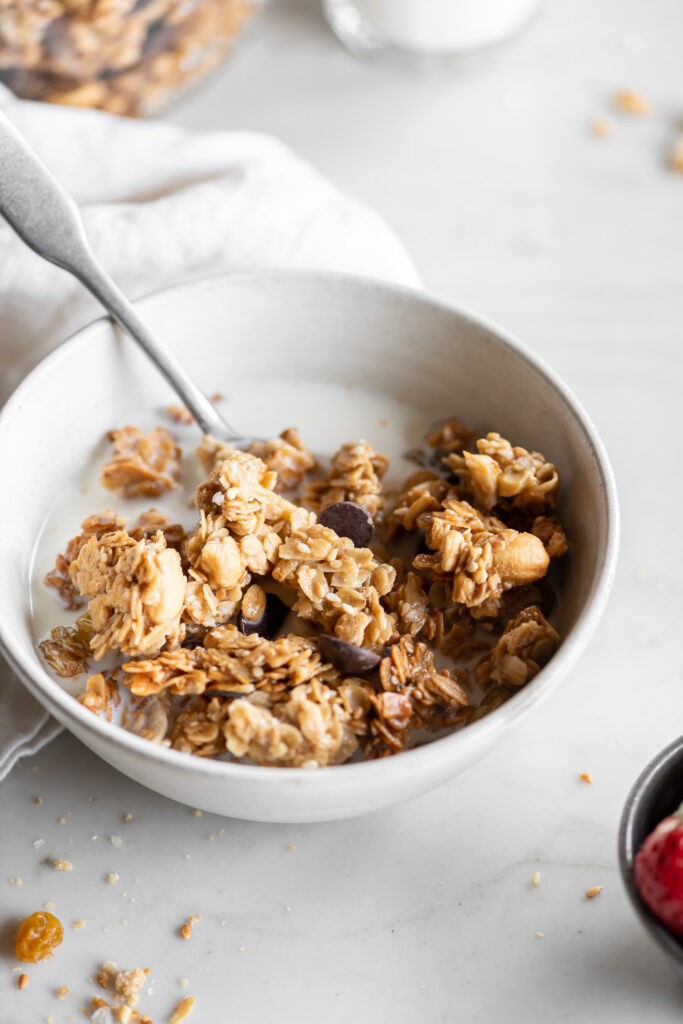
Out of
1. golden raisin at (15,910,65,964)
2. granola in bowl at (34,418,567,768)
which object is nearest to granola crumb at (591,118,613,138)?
granola in bowl at (34,418,567,768)

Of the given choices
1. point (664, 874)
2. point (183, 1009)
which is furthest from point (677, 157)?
point (183, 1009)

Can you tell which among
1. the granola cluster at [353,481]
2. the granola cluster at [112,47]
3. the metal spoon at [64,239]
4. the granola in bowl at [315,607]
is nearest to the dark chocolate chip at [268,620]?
the granola in bowl at [315,607]

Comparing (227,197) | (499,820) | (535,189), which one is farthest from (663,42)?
(499,820)

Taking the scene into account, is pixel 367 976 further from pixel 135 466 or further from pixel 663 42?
pixel 663 42

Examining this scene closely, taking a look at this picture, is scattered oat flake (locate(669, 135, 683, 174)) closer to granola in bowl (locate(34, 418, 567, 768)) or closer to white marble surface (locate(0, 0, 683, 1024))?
white marble surface (locate(0, 0, 683, 1024))

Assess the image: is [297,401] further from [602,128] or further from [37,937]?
[602,128]

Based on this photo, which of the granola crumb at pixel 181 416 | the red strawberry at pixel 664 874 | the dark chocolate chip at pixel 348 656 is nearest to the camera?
the red strawberry at pixel 664 874

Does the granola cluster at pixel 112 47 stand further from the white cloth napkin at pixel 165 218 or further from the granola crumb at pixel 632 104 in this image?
the granola crumb at pixel 632 104
